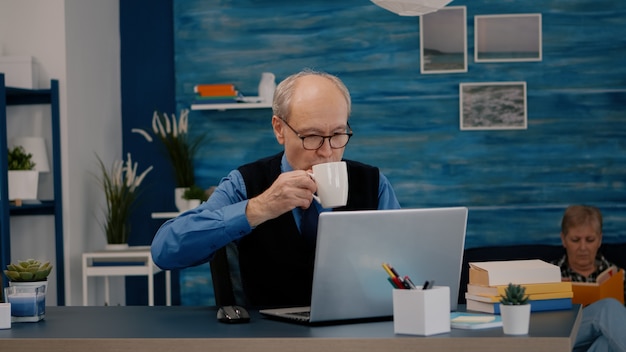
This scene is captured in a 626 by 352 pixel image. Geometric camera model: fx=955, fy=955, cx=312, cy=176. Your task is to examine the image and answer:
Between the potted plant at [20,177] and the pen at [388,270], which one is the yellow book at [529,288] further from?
the potted plant at [20,177]

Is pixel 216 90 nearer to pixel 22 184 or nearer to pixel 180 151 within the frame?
pixel 180 151

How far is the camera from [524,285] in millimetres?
2266

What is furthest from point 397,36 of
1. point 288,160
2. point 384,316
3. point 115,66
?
point 384,316

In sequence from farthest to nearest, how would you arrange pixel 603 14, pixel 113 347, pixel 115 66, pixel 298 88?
pixel 115 66 < pixel 603 14 < pixel 298 88 < pixel 113 347

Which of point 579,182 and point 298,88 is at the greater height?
point 298,88

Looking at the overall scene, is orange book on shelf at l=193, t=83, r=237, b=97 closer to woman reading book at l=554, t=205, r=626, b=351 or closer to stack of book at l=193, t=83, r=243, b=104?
stack of book at l=193, t=83, r=243, b=104

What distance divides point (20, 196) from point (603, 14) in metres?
3.38

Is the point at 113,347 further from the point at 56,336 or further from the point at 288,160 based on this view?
the point at 288,160

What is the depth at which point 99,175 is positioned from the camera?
5637mm

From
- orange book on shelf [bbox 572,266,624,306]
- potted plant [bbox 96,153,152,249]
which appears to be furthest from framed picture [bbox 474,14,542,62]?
potted plant [bbox 96,153,152,249]

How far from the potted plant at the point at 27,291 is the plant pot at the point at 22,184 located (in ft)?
8.75

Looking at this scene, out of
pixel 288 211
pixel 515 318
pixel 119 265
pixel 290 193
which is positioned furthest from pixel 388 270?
pixel 119 265

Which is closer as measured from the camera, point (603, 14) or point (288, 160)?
point (288, 160)

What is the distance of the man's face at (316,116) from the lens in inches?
105
